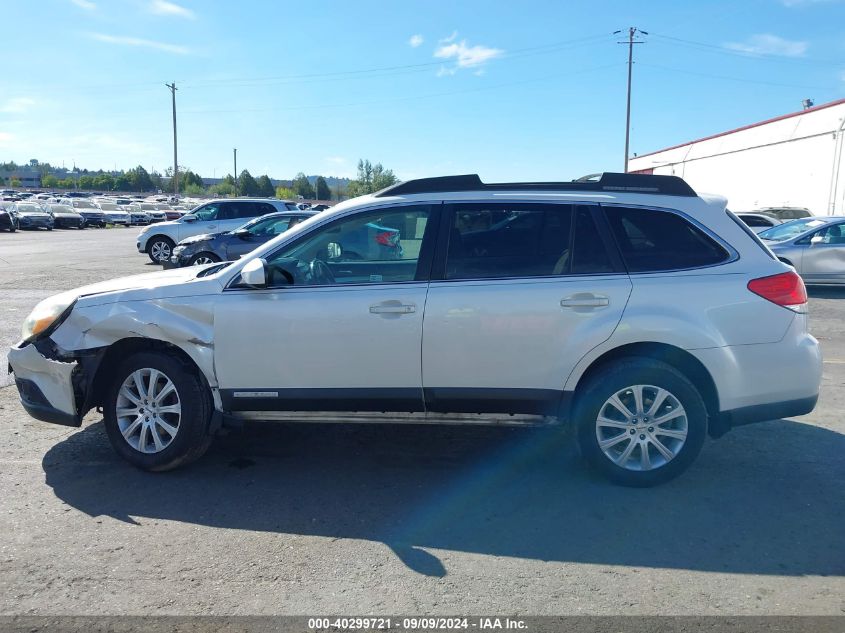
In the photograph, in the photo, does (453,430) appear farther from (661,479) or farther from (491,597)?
(491,597)

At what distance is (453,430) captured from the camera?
18.2 ft

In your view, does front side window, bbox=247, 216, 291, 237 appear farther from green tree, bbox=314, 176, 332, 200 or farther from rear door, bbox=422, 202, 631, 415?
green tree, bbox=314, 176, 332, 200

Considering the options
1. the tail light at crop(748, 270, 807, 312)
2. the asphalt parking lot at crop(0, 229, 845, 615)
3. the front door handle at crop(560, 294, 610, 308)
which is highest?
the tail light at crop(748, 270, 807, 312)

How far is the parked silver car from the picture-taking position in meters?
13.2

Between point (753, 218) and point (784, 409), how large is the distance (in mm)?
18247

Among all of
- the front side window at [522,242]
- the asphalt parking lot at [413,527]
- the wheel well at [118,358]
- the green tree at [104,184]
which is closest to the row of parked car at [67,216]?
the wheel well at [118,358]

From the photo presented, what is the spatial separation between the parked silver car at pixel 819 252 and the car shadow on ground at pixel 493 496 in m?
9.01

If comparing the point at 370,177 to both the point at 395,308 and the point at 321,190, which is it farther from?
the point at 395,308

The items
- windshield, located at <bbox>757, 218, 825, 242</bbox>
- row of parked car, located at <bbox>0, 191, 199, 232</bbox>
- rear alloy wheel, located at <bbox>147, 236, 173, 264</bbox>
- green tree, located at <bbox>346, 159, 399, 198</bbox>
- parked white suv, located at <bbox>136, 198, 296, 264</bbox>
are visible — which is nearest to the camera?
windshield, located at <bbox>757, 218, 825, 242</bbox>

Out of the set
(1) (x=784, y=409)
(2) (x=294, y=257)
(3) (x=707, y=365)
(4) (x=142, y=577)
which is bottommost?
(4) (x=142, y=577)

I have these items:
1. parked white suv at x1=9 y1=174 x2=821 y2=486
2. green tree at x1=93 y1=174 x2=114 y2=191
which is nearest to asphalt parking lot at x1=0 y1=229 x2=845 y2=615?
parked white suv at x1=9 y1=174 x2=821 y2=486

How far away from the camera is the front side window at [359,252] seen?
15.0 feet

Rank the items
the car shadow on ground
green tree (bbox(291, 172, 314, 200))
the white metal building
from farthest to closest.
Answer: green tree (bbox(291, 172, 314, 200)), the white metal building, the car shadow on ground

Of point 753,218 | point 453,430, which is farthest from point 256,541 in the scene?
point 753,218
